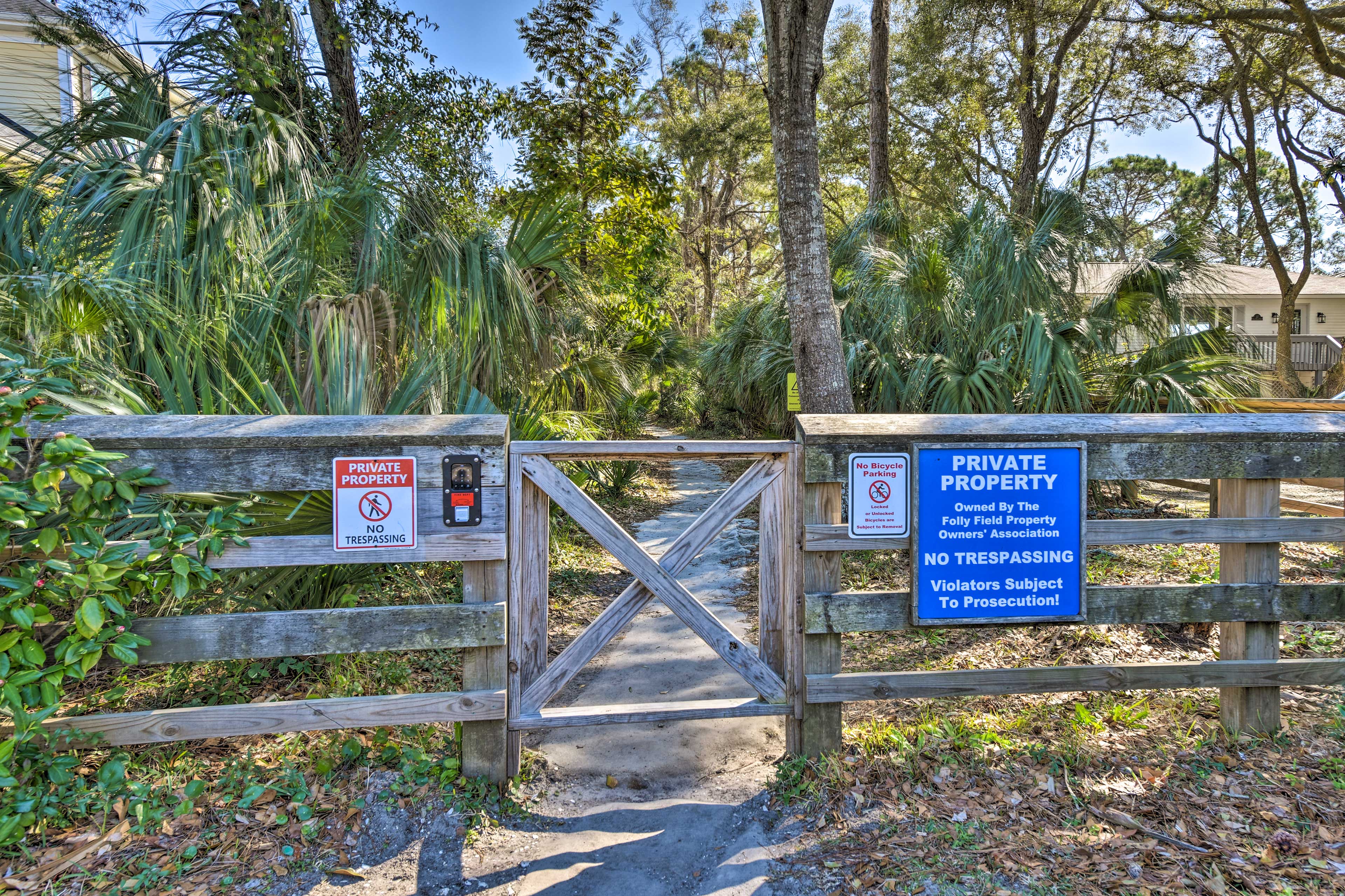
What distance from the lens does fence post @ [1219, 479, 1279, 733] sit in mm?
3154

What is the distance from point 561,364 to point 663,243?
→ 10.8 ft

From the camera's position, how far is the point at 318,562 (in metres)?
2.72

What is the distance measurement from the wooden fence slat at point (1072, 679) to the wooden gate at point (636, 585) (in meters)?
0.23

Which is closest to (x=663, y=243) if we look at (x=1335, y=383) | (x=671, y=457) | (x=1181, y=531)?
(x=671, y=457)

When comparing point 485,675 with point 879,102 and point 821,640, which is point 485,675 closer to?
point 821,640

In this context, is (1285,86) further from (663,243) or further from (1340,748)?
(1340,748)

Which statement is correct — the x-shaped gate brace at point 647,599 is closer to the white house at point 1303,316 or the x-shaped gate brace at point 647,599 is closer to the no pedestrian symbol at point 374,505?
the no pedestrian symbol at point 374,505

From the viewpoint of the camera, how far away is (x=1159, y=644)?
14.5ft

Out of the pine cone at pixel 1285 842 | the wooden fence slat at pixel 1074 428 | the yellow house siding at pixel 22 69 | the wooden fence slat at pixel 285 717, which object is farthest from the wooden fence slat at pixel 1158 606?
the yellow house siding at pixel 22 69

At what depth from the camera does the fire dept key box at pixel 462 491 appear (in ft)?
9.13

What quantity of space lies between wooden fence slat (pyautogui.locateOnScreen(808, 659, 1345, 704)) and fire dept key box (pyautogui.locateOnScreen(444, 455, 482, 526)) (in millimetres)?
1557

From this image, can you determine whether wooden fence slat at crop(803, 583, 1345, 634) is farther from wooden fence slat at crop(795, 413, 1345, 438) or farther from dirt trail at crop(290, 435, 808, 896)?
dirt trail at crop(290, 435, 808, 896)

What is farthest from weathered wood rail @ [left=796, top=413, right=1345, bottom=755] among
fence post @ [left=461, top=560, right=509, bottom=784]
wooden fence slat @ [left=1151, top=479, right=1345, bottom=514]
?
wooden fence slat @ [left=1151, top=479, right=1345, bottom=514]

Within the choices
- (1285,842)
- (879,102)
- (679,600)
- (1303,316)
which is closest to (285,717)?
(679,600)
